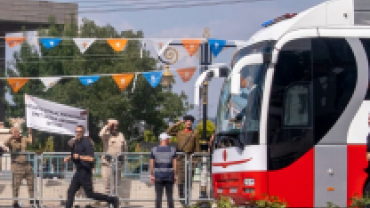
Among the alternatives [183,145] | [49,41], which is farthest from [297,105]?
[49,41]

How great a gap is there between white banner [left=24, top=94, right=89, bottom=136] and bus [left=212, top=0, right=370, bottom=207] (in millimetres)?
6314

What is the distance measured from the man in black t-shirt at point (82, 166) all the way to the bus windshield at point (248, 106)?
9.92 feet

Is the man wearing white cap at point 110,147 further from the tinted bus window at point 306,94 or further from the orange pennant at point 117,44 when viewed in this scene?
the tinted bus window at point 306,94

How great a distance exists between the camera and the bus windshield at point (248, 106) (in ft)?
34.7

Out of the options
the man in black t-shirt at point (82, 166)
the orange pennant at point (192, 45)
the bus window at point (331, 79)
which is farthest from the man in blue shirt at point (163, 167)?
the orange pennant at point (192, 45)

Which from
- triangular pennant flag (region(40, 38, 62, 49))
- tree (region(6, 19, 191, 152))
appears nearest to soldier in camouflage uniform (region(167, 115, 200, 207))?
triangular pennant flag (region(40, 38, 62, 49))

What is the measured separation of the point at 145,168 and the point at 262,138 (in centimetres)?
509

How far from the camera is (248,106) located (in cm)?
1073

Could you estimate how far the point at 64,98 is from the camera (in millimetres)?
41469

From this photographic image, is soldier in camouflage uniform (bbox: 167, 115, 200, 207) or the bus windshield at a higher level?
the bus windshield

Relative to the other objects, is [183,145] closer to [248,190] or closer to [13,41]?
[248,190]

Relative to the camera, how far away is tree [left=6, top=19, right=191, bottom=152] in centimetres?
4009

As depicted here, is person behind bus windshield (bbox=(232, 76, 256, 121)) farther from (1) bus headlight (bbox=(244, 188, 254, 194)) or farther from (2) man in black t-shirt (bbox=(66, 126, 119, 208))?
(2) man in black t-shirt (bbox=(66, 126, 119, 208))

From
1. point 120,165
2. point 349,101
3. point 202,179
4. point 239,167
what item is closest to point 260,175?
point 239,167
